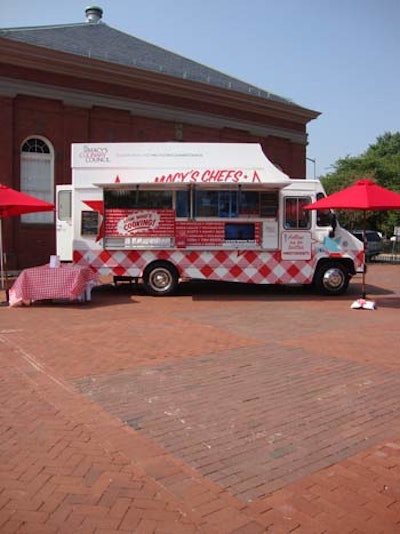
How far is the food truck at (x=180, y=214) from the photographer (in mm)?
12805

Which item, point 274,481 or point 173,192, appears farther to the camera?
point 173,192

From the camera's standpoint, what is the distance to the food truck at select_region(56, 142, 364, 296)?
504 inches

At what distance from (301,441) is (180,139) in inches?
788

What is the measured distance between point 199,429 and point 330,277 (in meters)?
9.50

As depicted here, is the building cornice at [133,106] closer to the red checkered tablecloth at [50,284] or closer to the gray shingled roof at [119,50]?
the gray shingled roof at [119,50]

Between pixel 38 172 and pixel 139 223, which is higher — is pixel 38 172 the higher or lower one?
the higher one

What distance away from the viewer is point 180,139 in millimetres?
23172

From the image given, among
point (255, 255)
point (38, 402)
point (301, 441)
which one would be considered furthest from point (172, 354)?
point (255, 255)

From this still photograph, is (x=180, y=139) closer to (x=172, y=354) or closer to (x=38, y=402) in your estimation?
(x=172, y=354)

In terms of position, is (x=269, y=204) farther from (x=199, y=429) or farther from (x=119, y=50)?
(x=119, y=50)

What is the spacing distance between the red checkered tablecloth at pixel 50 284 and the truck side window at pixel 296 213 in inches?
200

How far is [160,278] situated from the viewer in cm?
1316

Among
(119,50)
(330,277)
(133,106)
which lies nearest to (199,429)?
(330,277)

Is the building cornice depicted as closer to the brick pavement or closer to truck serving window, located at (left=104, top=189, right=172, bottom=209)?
truck serving window, located at (left=104, top=189, right=172, bottom=209)
